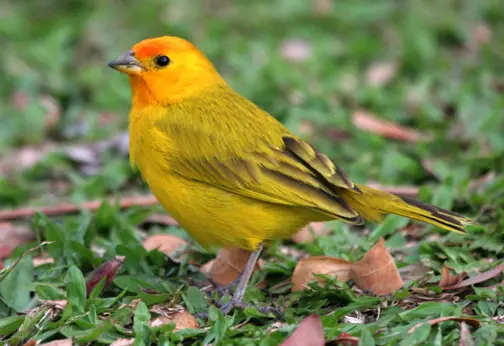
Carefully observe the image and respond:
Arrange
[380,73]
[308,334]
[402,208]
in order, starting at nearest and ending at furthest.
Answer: [308,334], [402,208], [380,73]

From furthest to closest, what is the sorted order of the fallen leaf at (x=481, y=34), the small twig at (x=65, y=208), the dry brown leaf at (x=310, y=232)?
the fallen leaf at (x=481, y=34)
the small twig at (x=65, y=208)
the dry brown leaf at (x=310, y=232)

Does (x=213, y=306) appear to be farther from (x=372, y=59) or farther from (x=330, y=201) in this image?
(x=372, y=59)

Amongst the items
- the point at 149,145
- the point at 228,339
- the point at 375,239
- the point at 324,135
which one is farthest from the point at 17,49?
the point at 228,339

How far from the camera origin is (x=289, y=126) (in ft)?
20.4

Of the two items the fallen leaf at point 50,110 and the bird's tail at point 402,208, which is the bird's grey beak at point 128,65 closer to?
the bird's tail at point 402,208

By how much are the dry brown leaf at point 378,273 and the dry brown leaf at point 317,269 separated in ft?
0.31

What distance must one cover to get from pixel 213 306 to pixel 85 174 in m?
2.36

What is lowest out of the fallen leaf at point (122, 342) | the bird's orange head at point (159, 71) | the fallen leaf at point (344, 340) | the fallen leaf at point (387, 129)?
the fallen leaf at point (122, 342)

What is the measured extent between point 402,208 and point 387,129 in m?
2.35

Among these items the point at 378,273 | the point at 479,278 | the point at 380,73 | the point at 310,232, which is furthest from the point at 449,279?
the point at 380,73

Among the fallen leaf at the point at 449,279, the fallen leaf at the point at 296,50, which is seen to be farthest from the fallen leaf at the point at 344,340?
the fallen leaf at the point at 296,50

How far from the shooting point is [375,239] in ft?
15.5

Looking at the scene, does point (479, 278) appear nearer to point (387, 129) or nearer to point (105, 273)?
point (105, 273)

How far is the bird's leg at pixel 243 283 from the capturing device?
4.07 metres
